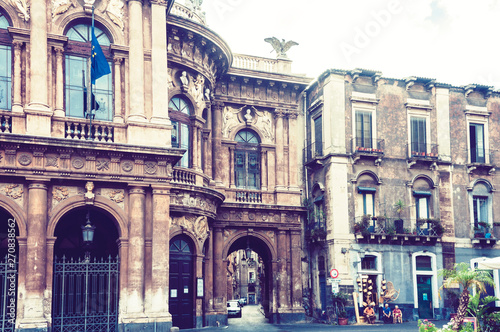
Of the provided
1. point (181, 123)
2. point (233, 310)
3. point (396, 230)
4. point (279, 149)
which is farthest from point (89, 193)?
point (233, 310)

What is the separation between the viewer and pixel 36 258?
18.3m

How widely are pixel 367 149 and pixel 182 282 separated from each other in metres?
12.6

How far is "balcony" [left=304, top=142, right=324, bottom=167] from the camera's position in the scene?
3234cm

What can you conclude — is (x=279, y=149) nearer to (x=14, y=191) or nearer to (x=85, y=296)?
(x=85, y=296)

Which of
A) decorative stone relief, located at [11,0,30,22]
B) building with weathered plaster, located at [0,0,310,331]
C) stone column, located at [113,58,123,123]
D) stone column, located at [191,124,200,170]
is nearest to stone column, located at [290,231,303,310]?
building with weathered plaster, located at [0,0,310,331]

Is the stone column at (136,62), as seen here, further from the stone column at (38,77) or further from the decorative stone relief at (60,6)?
the stone column at (38,77)

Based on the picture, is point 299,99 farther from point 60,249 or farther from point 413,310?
point 60,249

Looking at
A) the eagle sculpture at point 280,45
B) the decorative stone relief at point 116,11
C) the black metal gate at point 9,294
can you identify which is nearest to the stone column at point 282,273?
the eagle sculpture at point 280,45

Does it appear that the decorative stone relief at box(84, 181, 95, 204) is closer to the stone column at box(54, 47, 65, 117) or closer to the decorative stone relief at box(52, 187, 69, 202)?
the decorative stone relief at box(52, 187, 69, 202)

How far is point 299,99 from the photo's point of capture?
34031mm

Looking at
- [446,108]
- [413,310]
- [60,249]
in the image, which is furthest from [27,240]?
[446,108]

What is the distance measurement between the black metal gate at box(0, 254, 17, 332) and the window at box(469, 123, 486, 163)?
2601 cm

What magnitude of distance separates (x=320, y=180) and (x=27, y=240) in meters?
17.8

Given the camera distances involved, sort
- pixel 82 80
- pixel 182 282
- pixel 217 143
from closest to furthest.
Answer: pixel 82 80 < pixel 182 282 < pixel 217 143
